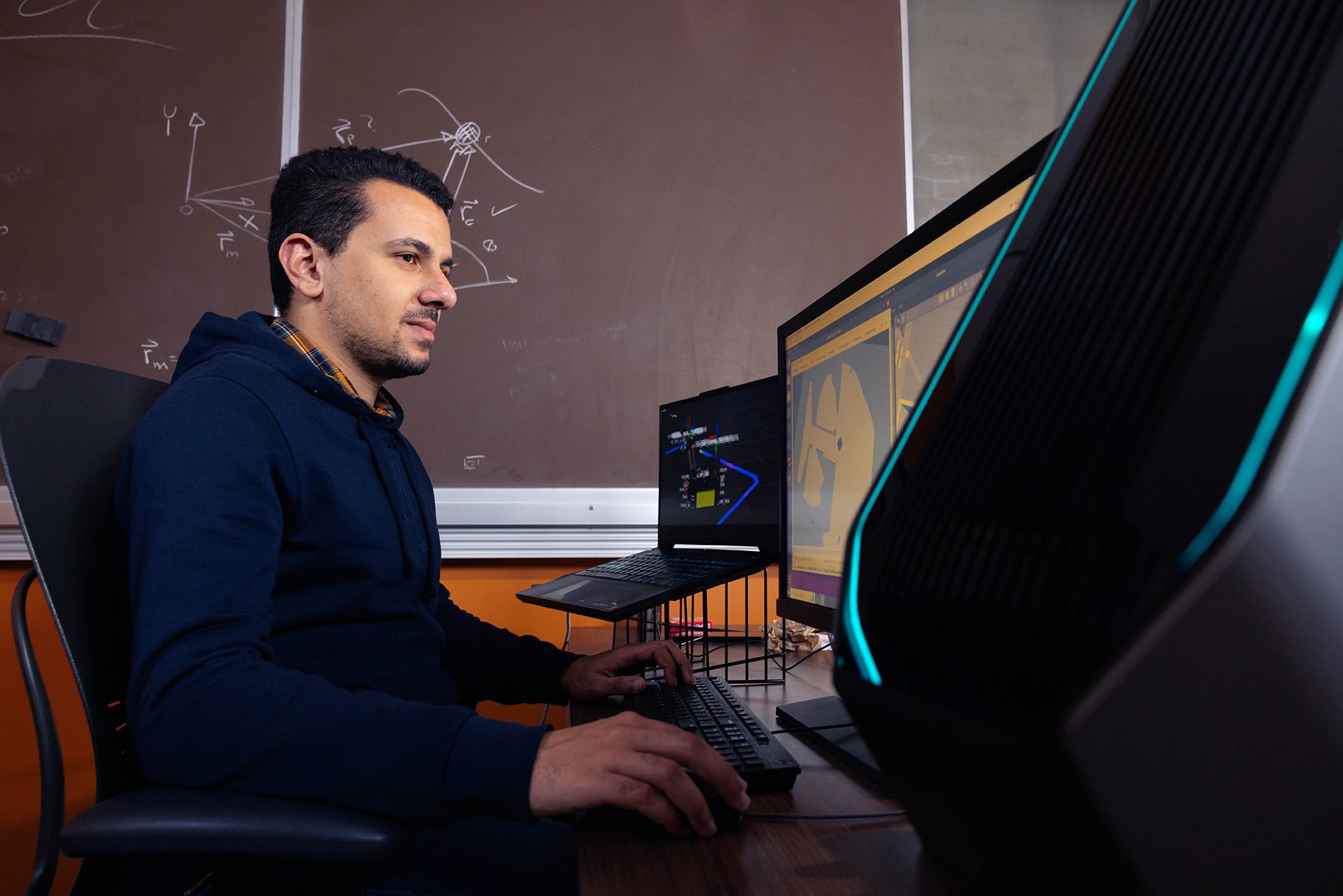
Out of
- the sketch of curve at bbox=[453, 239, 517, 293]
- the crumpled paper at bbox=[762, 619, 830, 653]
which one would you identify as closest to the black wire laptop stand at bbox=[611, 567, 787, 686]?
the crumpled paper at bbox=[762, 619, 830, 653]

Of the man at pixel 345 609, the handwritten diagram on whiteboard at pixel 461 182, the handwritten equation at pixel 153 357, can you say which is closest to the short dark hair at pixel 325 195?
the man at pixel 345 609

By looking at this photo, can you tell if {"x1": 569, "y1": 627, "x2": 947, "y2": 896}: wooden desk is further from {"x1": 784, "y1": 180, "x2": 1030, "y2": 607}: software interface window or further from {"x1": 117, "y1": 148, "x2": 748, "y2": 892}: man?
{"x1": 784, "y1": 180, "x2": 1030, "y2": 607}: software interface window

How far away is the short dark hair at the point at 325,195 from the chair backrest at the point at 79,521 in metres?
0.35

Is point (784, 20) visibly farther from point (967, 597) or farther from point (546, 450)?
point (967, 597)

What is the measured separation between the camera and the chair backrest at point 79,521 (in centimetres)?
64

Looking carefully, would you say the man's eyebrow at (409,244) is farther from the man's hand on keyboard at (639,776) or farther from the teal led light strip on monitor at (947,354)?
the teal led light strip on monitor at (947,354)

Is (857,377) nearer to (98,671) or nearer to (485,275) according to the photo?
(98,671)

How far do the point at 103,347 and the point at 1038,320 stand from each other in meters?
1.98

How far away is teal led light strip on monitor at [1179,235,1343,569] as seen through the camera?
0.15 metres

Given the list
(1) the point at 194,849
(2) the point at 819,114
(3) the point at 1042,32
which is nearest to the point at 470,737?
(1) the point at 194,849

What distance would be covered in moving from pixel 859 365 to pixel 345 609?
0.61 m

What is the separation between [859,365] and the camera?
2.53 ft

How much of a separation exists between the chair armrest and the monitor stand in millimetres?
361

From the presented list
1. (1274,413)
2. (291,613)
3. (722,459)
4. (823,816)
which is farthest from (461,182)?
(1274,413)
